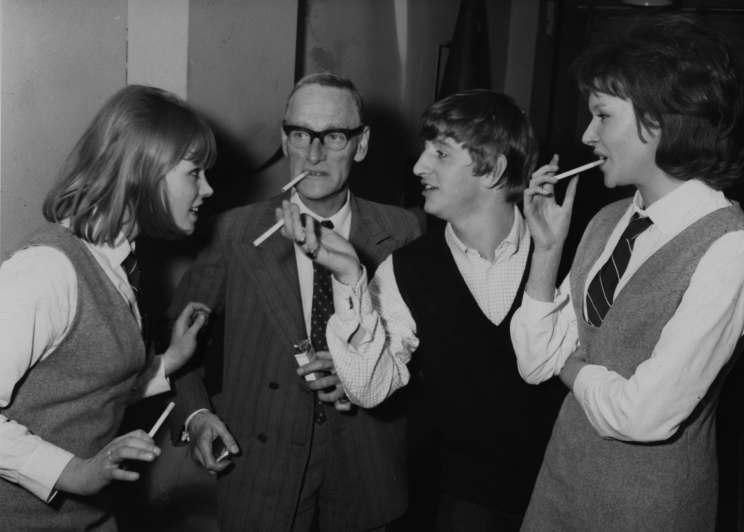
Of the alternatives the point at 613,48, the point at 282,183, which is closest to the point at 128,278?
the point at 613,48

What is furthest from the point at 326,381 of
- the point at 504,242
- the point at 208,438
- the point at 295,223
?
the point at 504,242

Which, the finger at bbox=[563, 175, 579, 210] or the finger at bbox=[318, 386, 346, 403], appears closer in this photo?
the finger at bbox=[563, 175, 579, 210]

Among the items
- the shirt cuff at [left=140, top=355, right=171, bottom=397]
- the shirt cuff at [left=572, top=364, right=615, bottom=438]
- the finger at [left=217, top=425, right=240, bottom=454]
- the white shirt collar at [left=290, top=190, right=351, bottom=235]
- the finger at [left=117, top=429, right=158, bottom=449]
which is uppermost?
the white shirt collar at [left=290, top=190, right=351, bottom=235]

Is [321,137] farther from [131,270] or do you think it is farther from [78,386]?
[78,386]

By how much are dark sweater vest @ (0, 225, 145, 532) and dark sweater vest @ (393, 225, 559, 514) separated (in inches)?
31.1

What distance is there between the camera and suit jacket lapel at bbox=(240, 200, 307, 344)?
2227 mm

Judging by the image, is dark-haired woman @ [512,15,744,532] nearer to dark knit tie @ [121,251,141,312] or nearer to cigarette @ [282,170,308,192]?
cigarette @ [282,170,308,192]

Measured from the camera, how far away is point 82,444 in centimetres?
170

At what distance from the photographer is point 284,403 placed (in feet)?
7.34

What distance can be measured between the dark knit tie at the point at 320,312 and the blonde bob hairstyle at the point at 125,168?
20.2 inches

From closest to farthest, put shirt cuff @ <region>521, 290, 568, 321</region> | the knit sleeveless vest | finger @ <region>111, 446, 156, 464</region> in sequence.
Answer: finger @ <region>111, 446, 156, 464</region>, the knit sleeveless vest, shirt cuff @ <region>521, 290, 568, 321</region>

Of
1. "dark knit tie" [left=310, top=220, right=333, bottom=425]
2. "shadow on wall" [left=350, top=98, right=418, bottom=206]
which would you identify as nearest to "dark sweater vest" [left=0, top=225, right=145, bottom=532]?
"dark knit tie" [left=310, top=220, right=333, bottom=425]

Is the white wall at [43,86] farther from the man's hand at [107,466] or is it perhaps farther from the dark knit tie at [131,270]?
the man's hand at [107,466]

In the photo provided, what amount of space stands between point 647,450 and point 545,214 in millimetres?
609
